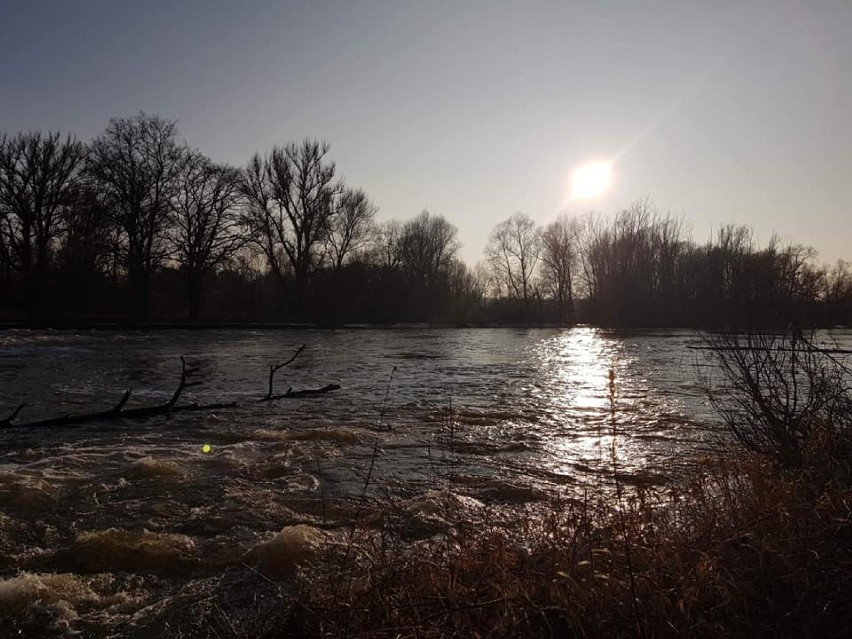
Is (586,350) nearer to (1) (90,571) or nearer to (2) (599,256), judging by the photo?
(1) (90,571)

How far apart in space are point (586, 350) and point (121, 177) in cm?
3319

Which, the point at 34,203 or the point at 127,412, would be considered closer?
the point at 127,412

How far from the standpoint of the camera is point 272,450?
7.96 metres

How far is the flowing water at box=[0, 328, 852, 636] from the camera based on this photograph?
14.7ft

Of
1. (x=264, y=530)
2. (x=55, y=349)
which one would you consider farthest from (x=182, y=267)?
(x=264, y=530)

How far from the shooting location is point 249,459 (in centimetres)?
748

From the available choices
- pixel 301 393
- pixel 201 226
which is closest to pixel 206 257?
pixel 201 226

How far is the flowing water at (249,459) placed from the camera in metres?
4.47

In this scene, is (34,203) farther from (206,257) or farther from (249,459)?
(249,459)

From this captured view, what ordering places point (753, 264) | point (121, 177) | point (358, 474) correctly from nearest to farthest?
point (753, 264), point (358, 474), point (121, 177)

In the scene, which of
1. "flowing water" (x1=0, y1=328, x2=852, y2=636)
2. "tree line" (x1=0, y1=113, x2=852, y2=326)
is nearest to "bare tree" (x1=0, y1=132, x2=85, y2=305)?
"tree line" (x1=0, y1=113, x2=852, y2=326)

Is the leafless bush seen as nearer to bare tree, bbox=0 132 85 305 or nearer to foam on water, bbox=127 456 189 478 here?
foam on water, bbox=127 456 189 478

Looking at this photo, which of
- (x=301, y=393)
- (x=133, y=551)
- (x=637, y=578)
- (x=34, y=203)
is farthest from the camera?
(x=34, y=203)

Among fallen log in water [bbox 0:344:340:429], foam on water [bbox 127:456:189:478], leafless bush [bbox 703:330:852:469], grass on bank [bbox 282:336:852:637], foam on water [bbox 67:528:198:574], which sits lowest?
foam on water [bbox 67:528:198:574]
